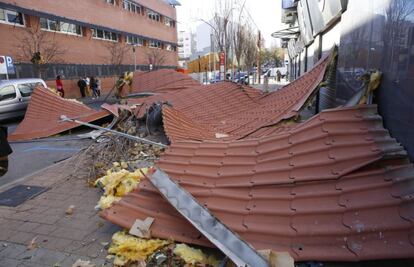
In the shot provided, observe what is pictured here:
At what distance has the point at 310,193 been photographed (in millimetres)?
3092

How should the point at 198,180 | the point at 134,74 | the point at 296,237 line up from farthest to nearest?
1. the point at 134,74
2. the point at 198,180
3. the point at 296,237

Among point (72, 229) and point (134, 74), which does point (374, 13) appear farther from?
point (134, 74)

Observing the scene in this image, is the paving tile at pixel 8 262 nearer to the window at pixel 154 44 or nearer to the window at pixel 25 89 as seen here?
the window at pixel 25 89

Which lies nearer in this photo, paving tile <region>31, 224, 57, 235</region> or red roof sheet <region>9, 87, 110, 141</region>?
paving tile <region>31, 224, 57, 235</region>

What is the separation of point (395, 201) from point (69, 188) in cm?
478

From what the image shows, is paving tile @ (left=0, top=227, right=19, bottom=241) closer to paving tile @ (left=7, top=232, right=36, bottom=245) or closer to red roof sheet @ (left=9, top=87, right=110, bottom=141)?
paving tile @ (left=7, top=232, right=36, bottom=245)

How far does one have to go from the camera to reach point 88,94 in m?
28.7

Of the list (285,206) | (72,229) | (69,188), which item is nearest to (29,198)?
(69,188)

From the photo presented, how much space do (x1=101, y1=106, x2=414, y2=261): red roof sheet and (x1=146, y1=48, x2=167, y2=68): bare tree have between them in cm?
3957

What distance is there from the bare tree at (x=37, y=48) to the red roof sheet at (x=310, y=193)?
2226 centimetres

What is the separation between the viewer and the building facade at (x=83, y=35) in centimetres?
2209

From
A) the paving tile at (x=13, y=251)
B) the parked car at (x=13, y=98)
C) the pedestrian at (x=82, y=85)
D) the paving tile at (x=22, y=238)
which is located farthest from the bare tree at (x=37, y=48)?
the paving tile at (x=13, y=251)

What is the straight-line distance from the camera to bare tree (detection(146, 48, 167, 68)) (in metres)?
42.0

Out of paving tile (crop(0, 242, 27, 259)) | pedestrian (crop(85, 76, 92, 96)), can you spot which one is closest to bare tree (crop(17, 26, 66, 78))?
pedestrian (crop(85, 76, 92, 96))
